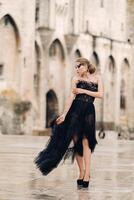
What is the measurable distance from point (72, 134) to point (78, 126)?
0.43ft

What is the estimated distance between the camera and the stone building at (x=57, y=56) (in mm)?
39812

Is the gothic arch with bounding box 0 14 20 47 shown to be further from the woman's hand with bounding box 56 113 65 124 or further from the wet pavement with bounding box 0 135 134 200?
the woman's hand with bounding box 56 113 65 124

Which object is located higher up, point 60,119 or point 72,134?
point 60,119

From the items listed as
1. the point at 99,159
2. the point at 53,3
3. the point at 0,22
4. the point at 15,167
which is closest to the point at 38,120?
the point at 53,3

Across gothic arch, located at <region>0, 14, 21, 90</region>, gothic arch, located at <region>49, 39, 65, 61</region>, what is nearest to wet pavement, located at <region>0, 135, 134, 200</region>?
gothic arch, located at <region>0, 14, 21, 90</region>

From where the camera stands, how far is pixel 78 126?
9.14 metres

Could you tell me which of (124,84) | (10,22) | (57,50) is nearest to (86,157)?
(10,22)

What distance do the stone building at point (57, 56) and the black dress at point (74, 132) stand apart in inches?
1067

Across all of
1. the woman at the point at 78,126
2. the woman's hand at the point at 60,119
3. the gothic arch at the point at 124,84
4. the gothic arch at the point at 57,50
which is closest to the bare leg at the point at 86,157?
the woman at the point at 78,126

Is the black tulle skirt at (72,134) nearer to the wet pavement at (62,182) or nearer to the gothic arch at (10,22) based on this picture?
the wet pavement at (62,182)

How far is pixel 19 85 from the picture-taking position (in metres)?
41.2

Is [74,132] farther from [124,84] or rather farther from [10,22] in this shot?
[124,84]

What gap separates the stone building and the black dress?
1067 inches

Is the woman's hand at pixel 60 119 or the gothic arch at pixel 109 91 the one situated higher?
the woman's hand at pixel 60 119
